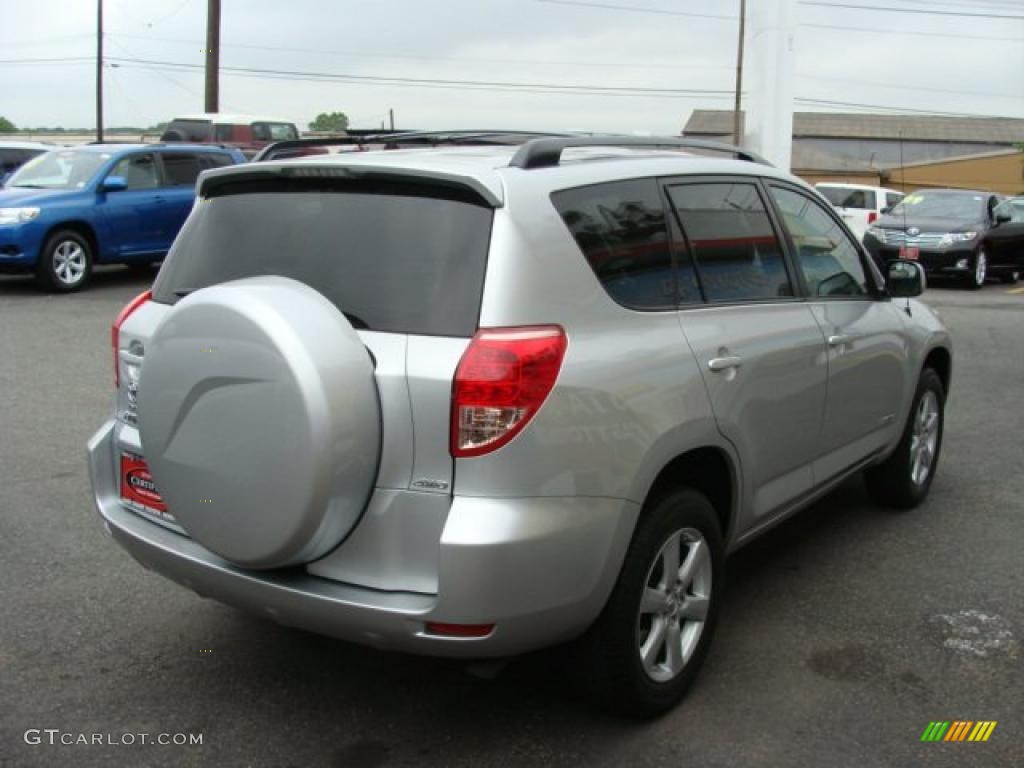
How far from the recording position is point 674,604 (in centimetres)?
339

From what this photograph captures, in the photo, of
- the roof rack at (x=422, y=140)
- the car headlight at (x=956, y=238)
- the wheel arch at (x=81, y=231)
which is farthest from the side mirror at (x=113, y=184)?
the car headlight at (x=956, y=238)

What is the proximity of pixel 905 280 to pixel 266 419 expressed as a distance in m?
3.42

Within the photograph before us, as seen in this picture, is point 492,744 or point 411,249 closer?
point 411,249

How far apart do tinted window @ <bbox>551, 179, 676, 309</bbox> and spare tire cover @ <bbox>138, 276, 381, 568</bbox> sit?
78cm

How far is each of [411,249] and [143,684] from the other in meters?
1.81

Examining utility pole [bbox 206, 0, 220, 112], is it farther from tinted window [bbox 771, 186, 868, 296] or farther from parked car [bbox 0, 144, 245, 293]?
tinted window [bbox 771, 186, 868, 296]

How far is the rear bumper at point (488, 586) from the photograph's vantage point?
2.74 m

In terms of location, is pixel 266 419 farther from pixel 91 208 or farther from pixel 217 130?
pixel 217 130

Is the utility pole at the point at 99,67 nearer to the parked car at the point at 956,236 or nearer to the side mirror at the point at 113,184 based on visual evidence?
the side mirror at the point at 113,184

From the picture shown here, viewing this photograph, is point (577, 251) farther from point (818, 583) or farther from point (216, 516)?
point (818, 583)

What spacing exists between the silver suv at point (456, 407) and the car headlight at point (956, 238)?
48.7ft

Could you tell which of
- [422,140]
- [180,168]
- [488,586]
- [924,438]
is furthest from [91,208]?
[488,586]

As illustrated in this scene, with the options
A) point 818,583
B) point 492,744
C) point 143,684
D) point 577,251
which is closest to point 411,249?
point 577,251

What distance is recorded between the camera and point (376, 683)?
3621 millimetres
